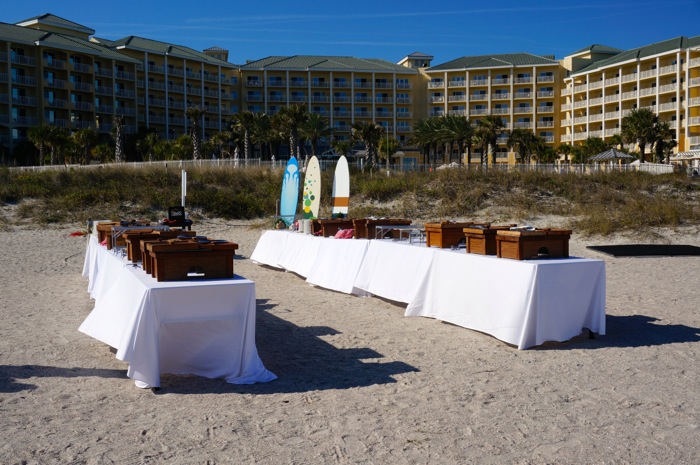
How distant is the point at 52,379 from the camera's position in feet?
20.1

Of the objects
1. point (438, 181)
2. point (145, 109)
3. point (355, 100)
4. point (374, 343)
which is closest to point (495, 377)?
point (374, 343)

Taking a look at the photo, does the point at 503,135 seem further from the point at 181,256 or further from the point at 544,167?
the point at 181,256

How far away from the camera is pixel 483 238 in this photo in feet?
27.3

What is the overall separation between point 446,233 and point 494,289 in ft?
5.60

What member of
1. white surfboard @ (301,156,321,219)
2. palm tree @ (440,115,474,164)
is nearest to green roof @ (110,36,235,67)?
palm tree @ (440,115,474,164)

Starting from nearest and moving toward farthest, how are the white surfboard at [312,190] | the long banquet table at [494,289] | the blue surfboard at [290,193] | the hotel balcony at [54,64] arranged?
the long banquet table at [494,289], the white surfboard at [312,190], the blue surfboard at [290,193], the hotel balcony at [54,64]

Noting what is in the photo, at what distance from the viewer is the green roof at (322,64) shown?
243 feet

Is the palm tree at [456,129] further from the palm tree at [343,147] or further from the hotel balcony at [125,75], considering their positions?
the hotel balcony at [125,75]

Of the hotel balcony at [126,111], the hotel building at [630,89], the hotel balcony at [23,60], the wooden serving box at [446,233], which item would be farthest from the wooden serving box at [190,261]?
the hotel balcony at [126,111]

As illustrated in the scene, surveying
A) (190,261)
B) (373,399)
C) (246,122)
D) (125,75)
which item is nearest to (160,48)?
(125,75)

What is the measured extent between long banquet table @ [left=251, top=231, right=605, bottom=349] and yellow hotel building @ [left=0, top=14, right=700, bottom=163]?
5228 centimetres

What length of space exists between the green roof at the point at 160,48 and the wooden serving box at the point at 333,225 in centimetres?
5872

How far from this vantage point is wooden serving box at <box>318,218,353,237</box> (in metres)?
13.0

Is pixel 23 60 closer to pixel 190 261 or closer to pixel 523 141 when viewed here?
pixel 523 141
